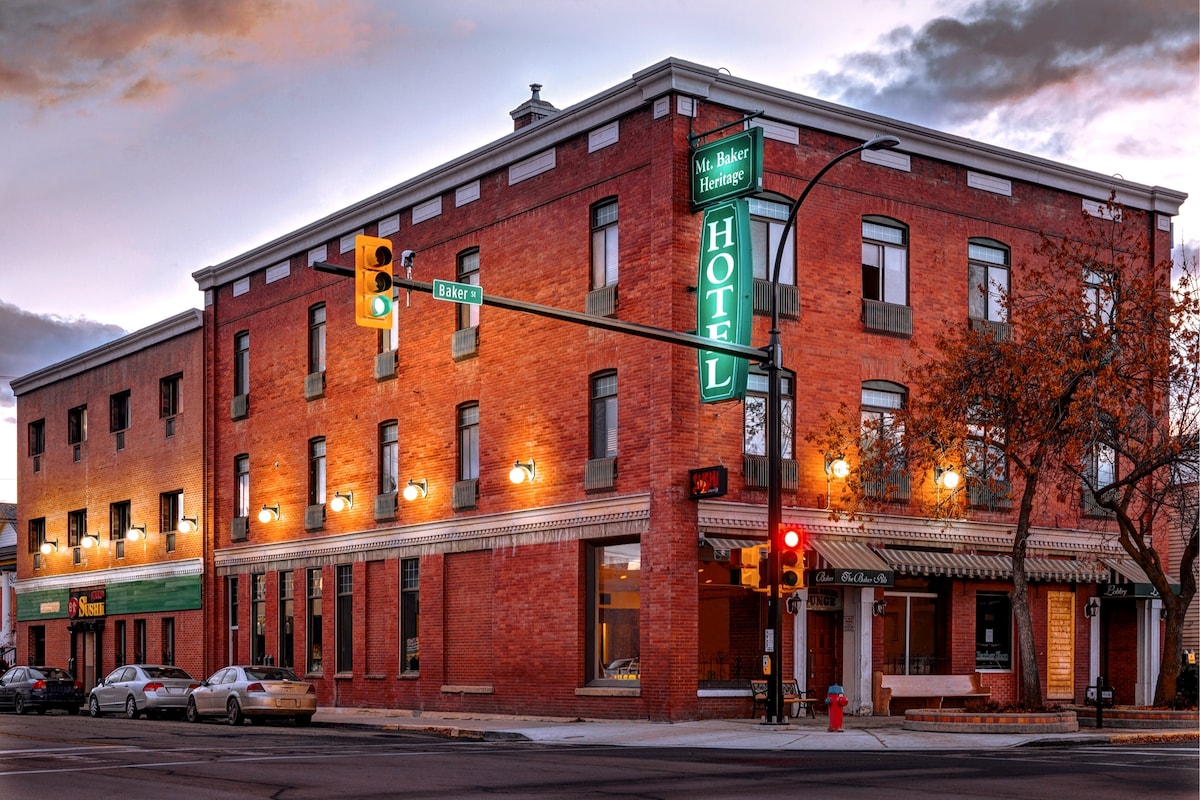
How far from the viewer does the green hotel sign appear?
29.0 meters

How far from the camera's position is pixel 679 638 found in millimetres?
29906

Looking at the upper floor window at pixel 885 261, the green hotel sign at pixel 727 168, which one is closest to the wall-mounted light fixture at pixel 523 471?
the green hotel sign at pixel 727 168

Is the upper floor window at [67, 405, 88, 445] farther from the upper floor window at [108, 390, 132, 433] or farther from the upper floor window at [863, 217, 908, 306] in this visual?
the upper floor window at [863, 217, 908, 306]

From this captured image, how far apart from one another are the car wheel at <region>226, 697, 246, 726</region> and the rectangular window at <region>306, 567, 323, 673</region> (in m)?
7.98

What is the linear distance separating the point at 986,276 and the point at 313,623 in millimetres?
20360

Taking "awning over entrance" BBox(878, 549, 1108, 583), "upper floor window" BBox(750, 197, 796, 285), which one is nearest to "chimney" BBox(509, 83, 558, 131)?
"upper floor window" BBox(750, 197, 796, 285)

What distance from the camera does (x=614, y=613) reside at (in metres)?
31.9

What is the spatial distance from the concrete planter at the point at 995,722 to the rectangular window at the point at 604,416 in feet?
28.3

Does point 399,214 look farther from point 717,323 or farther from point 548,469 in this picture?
point 717,323

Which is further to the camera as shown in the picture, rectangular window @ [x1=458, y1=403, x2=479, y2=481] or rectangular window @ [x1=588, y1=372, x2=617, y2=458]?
rectangular window @ [x1=458, y1=403, x2=479, y2=481]

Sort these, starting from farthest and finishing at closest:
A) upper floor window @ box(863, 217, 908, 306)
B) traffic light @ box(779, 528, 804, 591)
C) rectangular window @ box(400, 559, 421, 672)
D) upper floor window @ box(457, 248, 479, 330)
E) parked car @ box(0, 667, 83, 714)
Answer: parked car @ box(0, 667, 83, 714) → rectangular window @ box(400, 559, 421, 672) → upper floor window @ box(457, 248, 479, 330) → upper floor window @ box(863, 217, 908, 306) → traffic light @ box(779, 528, 804, 591)

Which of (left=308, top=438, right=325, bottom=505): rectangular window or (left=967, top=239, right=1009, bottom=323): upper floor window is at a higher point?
(left=967, top=239, right=1009, bottom=323): upper floor window

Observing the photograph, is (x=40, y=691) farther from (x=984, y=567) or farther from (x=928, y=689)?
(x=984, y=567)

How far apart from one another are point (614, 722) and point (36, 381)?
37808 mm
